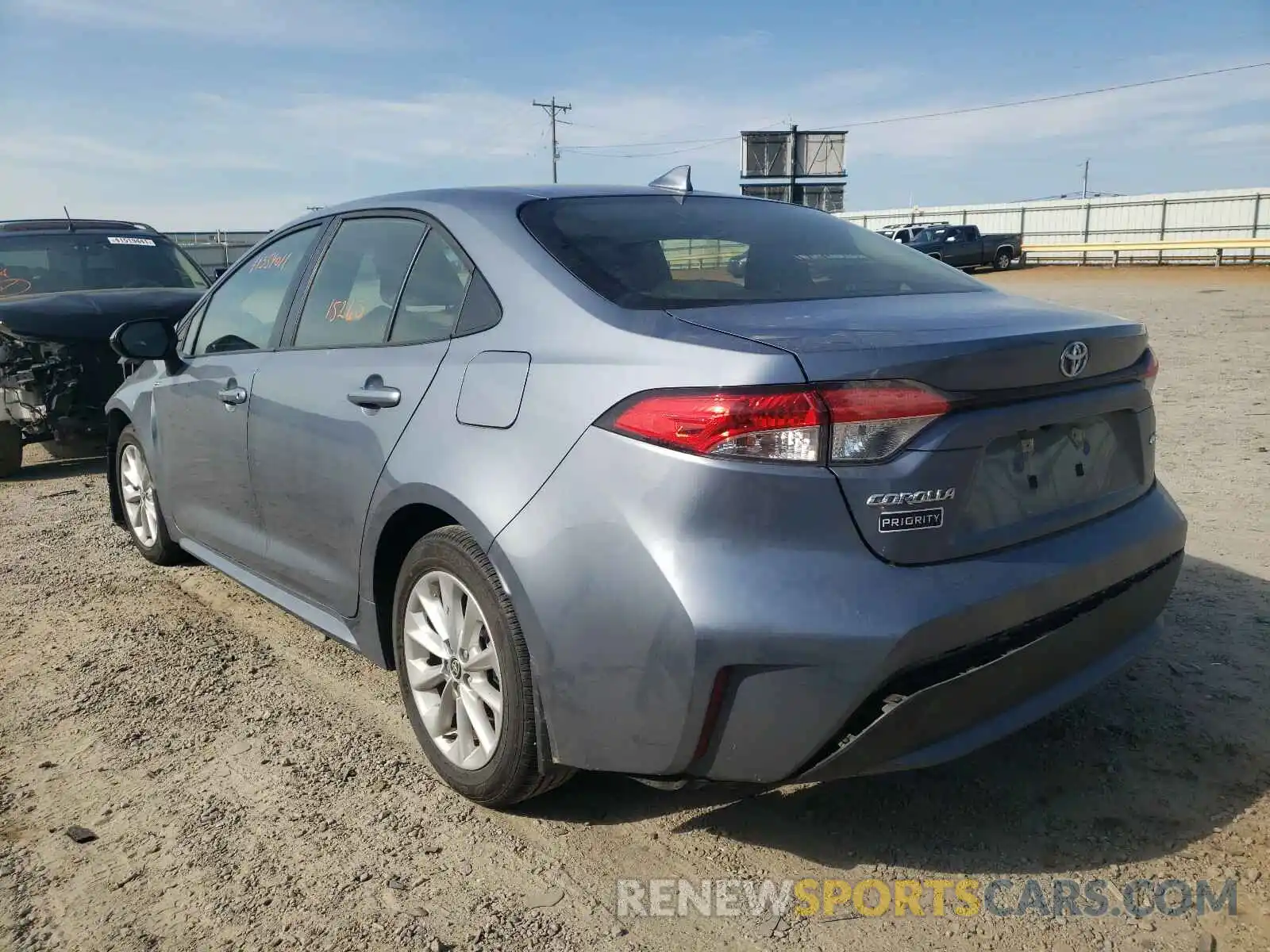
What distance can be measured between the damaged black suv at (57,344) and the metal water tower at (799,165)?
124 ft

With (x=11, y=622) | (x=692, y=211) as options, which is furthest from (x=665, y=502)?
(x=11, y=622)

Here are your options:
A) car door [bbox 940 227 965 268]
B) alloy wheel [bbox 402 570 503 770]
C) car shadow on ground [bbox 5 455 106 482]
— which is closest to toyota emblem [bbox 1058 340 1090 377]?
alloy wheel [bbox 402 570 503 770]

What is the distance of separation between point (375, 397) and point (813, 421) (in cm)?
142

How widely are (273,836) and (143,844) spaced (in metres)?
0.33

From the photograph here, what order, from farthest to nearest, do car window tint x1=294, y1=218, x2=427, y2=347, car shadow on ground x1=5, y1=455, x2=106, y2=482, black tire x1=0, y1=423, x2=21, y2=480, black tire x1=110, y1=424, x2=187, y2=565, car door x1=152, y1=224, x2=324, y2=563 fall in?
car shadow on ground x1=5, y1=455, x2=106, y2=482 → black tire x1=0, y1=423, x2=21, y2=480 → black tire x1=110, y1=424, x2=187, y2=565 → car door x1=152, y1=224, x2=324, y2=563 → car window tint x1=294, y1=218, x2=427, y2=347

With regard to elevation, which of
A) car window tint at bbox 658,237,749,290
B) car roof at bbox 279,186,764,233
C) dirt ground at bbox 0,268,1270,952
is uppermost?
car roof at bbox 279,186,764,233

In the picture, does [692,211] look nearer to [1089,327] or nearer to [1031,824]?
[1089,327]

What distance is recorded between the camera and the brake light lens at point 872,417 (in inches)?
84.0

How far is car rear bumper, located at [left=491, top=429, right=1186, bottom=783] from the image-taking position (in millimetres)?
2131

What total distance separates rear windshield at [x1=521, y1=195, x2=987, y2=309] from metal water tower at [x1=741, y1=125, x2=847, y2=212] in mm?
41742

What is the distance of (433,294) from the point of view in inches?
119

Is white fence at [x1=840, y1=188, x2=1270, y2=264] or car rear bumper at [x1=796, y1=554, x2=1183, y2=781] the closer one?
car rear bumper at [x1=796, y1=554, x2=1183, y2=781]

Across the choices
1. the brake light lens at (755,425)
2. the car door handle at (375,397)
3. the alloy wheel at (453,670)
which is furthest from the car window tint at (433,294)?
the brake light lens at (755,425)

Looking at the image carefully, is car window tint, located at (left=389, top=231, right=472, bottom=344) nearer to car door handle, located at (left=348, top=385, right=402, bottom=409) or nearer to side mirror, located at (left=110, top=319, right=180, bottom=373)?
car door handle, located at (left=348, top=385, right=402, bottom=409)
